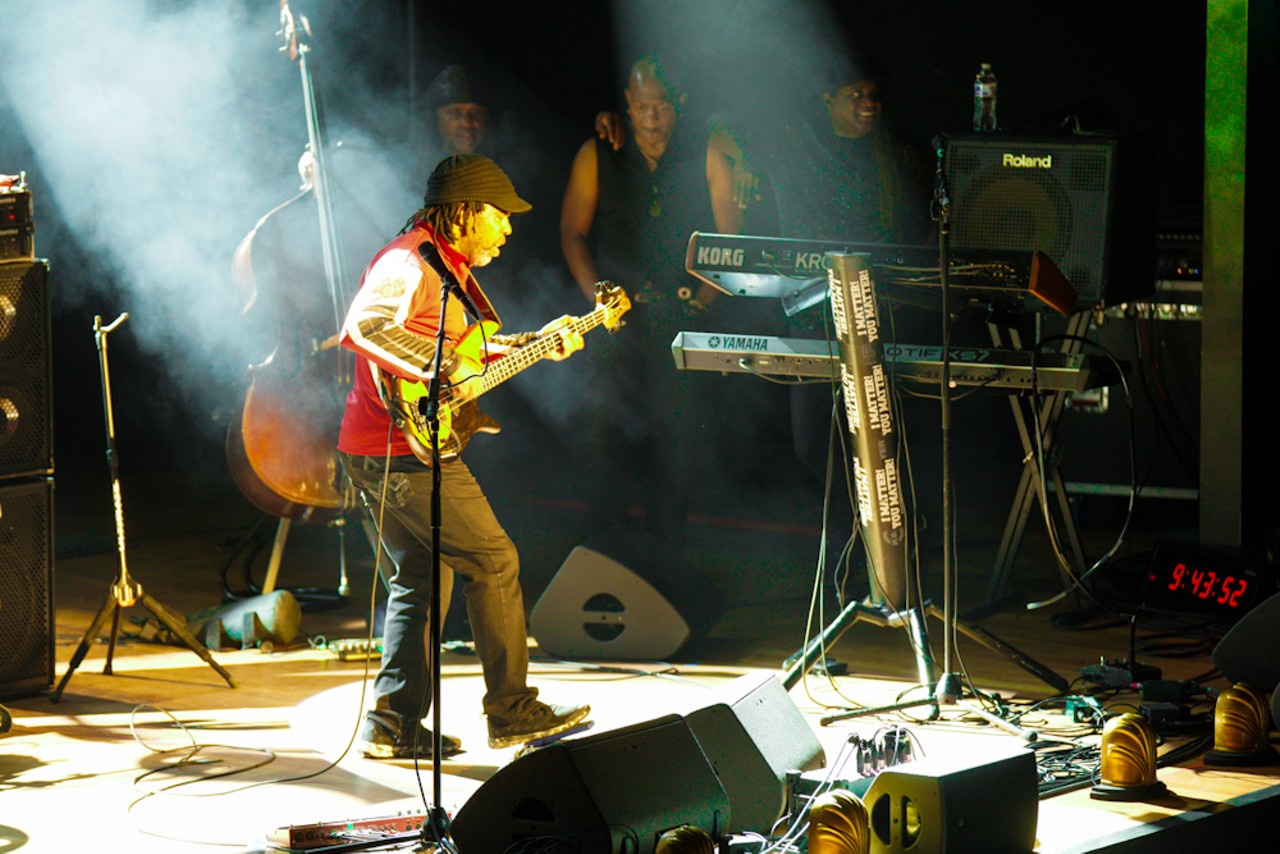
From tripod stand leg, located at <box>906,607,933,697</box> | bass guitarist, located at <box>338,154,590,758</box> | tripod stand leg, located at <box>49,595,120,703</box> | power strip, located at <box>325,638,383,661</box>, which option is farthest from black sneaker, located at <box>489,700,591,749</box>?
tripod stand leg, located at <box>49,595,120,703</box>

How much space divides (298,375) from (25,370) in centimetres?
95

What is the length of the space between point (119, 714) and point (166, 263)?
318 centimetres

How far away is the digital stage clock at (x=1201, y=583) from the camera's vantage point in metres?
5.65

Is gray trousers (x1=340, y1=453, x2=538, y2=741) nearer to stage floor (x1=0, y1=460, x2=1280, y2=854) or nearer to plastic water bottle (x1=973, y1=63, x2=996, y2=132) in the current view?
stage floor (x1=0, y1=460, x2=1280, y2=854)

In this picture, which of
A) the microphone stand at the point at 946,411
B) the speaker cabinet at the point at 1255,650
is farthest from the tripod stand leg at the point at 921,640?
the speaker cabinet at the point at 1255,650

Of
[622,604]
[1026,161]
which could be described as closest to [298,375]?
[622,604]

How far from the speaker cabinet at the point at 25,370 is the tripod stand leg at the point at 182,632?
0.54m

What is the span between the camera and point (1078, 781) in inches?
161

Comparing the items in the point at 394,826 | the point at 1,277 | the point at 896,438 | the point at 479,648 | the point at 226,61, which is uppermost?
the point at 226,61

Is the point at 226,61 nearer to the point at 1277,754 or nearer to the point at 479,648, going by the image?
the point at 479,648

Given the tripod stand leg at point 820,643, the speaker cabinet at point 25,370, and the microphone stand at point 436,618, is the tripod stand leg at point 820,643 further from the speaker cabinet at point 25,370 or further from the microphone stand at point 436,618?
the speaker cabinet at point 25,370

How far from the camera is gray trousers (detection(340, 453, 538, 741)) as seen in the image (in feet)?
14.5

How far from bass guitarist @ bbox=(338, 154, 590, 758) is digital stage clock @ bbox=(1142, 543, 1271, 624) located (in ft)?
8.15

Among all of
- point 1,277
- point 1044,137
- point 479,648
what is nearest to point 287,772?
point 479,648
